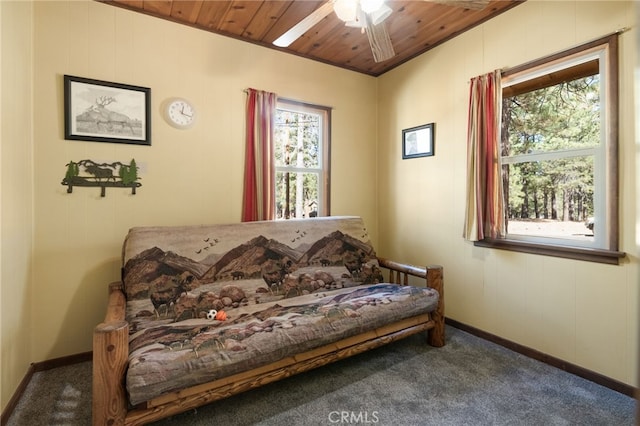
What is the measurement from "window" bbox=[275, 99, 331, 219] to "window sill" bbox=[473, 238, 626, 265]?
5.44ft

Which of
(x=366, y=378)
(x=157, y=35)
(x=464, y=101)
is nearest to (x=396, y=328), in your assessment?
(x=366, y=378)

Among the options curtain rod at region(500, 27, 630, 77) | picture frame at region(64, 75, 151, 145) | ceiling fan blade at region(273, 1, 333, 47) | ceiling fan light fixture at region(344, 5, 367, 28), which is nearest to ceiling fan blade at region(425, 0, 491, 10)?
ceiling fan light fixture at region(344, 5, 367, 28)

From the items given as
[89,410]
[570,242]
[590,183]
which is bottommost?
[89,410]

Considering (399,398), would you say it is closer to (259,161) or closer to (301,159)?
(259,161)

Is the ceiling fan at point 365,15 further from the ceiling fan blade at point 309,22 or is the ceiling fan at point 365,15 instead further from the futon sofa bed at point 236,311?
the futon sofa bed at point 236,311

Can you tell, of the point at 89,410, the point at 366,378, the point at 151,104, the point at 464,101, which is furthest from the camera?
the point at 464,101

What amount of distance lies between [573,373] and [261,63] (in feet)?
11.6

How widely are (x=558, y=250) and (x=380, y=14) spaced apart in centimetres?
199

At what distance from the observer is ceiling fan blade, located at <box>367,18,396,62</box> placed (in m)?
1.94

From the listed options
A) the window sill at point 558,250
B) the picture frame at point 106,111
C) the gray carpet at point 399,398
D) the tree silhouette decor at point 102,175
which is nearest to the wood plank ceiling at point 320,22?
the picture frame at point 106,111

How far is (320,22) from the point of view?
2613mm

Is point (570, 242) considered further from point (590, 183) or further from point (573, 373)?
point (573, 373)

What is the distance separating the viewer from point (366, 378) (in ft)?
6.75

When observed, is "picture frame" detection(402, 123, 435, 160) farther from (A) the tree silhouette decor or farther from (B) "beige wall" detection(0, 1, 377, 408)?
(A) the tree silhouette decor
